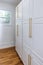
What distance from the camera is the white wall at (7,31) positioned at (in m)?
4.63

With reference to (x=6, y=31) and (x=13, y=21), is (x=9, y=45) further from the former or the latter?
(x=13, y=21)

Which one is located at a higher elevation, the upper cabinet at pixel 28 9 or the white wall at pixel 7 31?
the upper cabinet at pixel 28 9

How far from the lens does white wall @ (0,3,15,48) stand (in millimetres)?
4633

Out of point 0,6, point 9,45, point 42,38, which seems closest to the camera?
point 42,38

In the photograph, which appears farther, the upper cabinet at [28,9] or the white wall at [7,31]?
the white wall at [7,31]

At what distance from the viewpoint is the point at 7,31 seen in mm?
Answer: 4777

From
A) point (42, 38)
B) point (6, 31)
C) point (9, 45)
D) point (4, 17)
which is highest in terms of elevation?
point (4, 17)

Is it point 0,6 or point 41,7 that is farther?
point 0,6

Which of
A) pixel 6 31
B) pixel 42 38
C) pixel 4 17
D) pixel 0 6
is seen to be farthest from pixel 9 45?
pixel 42 38

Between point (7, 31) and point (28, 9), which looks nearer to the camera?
point (28, 9)

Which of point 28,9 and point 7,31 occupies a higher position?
point 28,9

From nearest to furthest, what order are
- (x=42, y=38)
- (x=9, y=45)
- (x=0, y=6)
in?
(x=42, y=38) → (x=0, y=6) → (x=9, y=45)

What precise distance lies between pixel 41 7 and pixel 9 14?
3.41 metres

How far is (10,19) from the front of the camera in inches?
188
